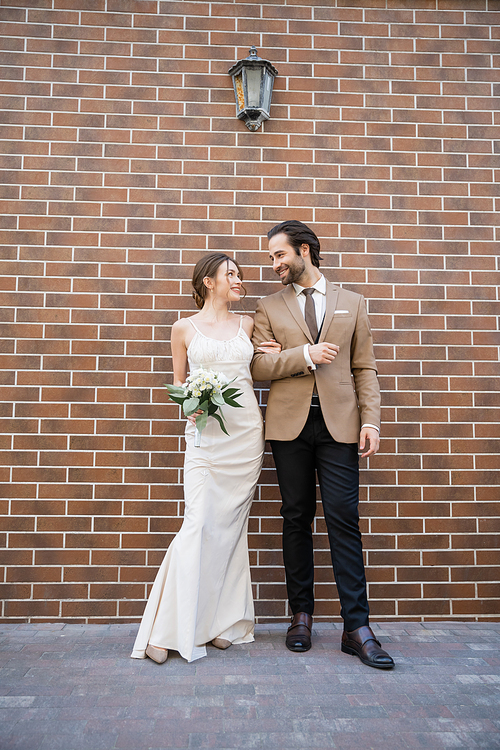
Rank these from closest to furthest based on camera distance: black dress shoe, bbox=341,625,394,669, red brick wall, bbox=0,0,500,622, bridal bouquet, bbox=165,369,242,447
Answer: black dress shoe, bbox=341,625,394,669 → bridal bouquet, bbox=165,369,242,447 → red brick wall, bbox=0,0,500,622

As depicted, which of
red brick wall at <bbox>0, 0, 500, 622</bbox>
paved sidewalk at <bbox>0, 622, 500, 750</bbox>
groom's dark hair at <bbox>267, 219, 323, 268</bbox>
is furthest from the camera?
red brick wall at <bbox>0, 0, 500, 622</bbox>

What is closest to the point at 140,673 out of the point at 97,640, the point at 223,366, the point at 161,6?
the point at 97,640

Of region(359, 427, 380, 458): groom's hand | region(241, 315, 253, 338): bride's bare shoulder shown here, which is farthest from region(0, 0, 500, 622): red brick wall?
region(359, 427, 380, 458): groom's hand

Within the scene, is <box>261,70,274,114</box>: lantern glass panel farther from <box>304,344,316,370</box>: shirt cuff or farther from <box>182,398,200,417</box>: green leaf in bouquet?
<box>182,398,200,417</box>: green leaf in bouquet

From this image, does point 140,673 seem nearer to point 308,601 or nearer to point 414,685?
point 308,601

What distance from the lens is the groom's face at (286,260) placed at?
308 cm

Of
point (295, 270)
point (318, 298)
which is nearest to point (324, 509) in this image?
point (318, 298)

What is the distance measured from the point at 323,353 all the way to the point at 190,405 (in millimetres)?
Answer: 739

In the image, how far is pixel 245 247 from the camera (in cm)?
351

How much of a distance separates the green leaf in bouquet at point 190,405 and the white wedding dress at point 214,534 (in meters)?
0.27

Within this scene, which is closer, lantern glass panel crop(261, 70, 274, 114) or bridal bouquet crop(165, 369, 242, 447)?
bridal bouquet crop(165, 369, 242, 447)

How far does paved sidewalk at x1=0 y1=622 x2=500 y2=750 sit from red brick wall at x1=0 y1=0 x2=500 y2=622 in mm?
490

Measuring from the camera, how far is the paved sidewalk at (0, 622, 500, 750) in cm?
205

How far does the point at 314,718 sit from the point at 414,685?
1.89 ft
